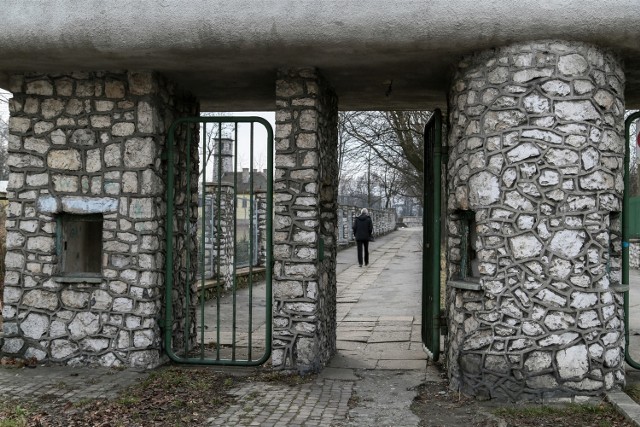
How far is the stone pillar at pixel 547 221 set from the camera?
→ 18.4ft

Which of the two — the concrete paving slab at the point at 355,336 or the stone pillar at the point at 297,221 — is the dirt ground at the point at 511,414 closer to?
the stone pillar at the point at 297,221

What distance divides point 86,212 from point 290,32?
2.63m

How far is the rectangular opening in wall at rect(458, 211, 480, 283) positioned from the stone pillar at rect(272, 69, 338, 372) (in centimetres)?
132

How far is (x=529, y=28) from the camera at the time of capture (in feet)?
18.0

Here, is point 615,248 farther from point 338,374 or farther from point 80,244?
point 80,244

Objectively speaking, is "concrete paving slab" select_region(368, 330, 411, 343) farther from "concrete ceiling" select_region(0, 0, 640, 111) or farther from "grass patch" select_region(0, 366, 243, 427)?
"concrete ceiling" select_region(0, 0, 640, 111)

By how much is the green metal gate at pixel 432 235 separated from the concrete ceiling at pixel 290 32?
0.75m

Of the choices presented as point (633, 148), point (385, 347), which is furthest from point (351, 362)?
point (633, 148)

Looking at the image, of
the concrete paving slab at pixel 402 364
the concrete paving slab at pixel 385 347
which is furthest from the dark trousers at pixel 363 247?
the concrete paving slab at pixel 402 364

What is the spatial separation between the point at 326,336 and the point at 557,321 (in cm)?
237

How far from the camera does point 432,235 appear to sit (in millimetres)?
7207

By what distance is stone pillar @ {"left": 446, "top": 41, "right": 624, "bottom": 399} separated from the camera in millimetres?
5605

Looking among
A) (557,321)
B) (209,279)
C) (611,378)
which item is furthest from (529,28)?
(209,279)

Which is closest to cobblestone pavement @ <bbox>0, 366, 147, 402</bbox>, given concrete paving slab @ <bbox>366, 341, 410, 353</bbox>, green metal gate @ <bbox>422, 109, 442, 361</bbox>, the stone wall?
concrete paving slab @ <bbox>366, 341, 410, 353</bbox>
